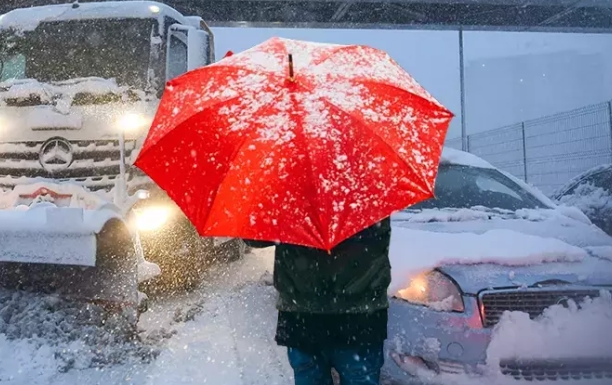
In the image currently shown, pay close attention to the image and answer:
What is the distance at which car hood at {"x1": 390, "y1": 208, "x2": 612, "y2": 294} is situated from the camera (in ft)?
10.6

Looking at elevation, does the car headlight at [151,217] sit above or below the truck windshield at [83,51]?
below

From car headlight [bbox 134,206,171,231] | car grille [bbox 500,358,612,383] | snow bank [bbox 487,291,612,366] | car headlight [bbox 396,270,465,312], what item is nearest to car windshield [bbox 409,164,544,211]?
car headlight [bbox 396,270,465,312]

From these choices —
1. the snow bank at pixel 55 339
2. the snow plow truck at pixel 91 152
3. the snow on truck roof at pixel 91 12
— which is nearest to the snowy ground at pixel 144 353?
the snow bank at pixel 55 339

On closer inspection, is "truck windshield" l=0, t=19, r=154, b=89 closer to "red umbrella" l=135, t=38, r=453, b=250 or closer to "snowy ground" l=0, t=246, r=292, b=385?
"snowy ground" l=0, t=246, r=292, b=385

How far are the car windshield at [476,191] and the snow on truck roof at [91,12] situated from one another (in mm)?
3575

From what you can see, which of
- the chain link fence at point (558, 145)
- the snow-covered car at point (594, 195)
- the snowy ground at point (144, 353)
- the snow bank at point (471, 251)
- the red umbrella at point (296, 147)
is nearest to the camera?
the red umbrella at point (296, 147)

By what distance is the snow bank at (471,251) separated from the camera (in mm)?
3357

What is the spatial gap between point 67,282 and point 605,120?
1039cm

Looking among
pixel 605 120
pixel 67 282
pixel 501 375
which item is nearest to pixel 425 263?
pixel 501 375

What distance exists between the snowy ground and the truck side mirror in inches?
103

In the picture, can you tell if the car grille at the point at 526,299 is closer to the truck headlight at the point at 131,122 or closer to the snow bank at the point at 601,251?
the snow bank at the point at 601,251

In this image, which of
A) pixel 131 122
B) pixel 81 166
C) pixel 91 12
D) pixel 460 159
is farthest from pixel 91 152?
pixel 460 159

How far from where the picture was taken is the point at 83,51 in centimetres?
598

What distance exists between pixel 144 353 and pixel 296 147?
2.81m
